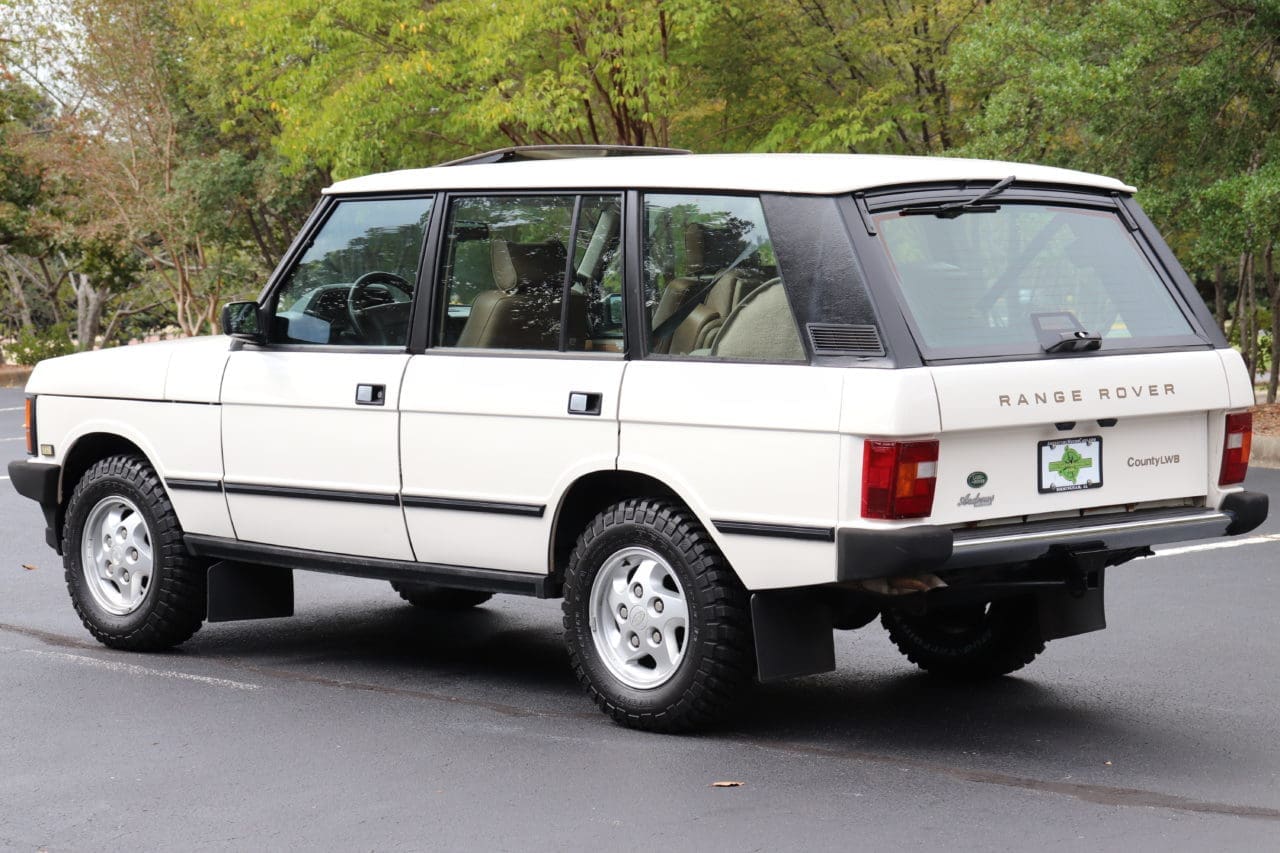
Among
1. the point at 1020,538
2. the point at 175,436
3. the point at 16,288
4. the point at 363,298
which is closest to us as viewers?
the point at 1020,538

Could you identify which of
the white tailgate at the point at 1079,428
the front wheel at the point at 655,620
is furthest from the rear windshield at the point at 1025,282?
the front wheel at the point at 655,620

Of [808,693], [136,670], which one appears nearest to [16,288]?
[136,670]

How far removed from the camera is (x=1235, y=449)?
6.29m

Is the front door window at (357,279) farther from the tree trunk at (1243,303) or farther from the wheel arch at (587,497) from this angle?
the tree trunk at (1243,303)

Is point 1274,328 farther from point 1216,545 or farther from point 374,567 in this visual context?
point 374,567

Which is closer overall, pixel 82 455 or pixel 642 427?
pixel 642 427

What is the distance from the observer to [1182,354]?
613 cm

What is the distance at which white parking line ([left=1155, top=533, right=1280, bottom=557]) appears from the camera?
10.6 m

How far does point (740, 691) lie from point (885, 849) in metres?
1.27

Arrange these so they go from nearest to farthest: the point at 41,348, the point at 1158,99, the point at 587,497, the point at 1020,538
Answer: the point at 1020,538 < the point at 587,497 < the point at 1158,99 < the point at 41,348

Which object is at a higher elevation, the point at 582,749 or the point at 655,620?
the point at 655,620

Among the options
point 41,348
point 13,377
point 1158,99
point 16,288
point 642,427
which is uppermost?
point 1158,99

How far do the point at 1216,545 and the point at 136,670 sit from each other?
6.58 m

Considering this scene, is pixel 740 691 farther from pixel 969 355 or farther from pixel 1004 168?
pixel 1004 168
